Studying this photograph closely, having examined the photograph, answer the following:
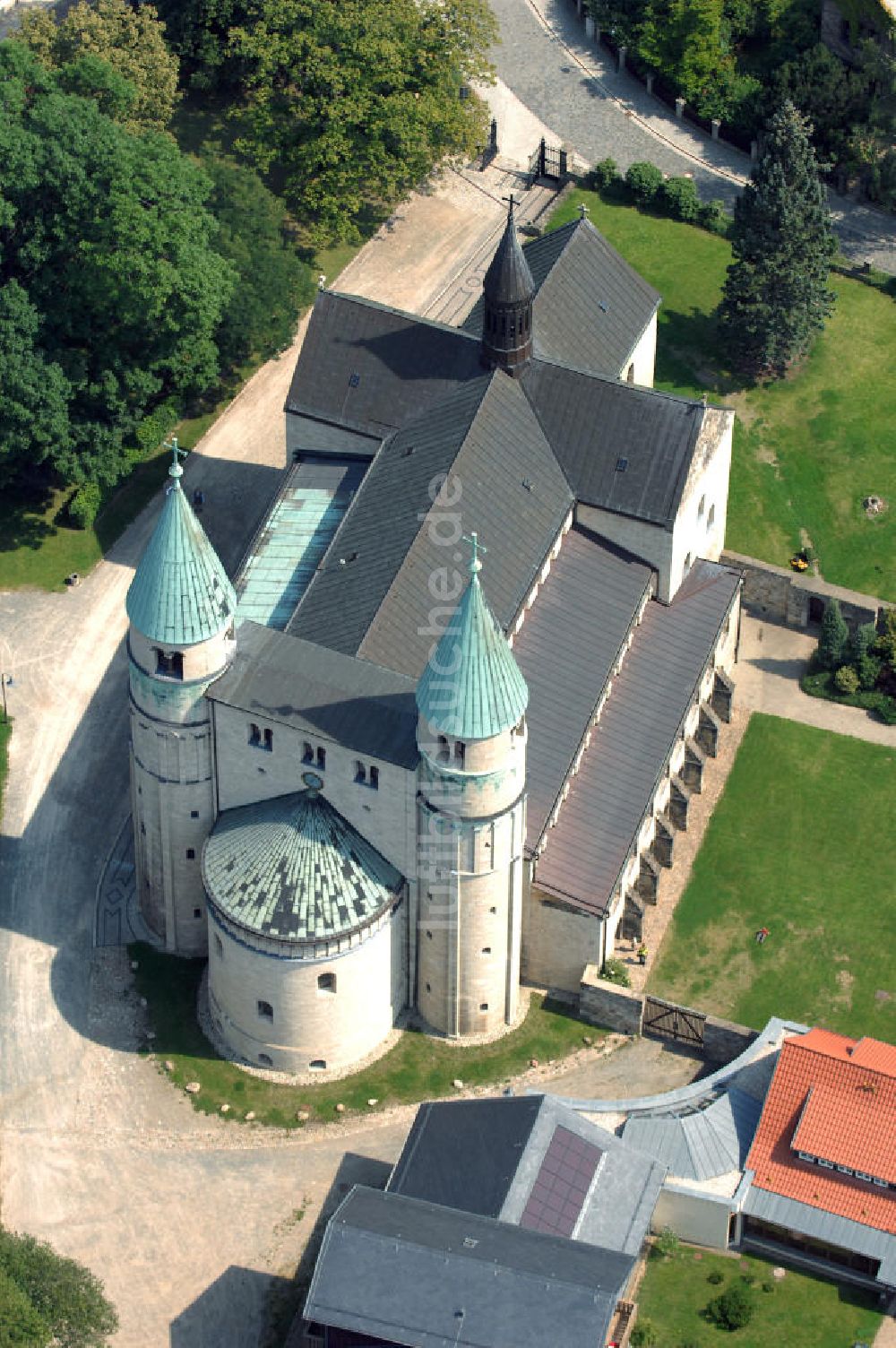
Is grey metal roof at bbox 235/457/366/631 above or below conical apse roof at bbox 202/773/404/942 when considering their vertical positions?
above

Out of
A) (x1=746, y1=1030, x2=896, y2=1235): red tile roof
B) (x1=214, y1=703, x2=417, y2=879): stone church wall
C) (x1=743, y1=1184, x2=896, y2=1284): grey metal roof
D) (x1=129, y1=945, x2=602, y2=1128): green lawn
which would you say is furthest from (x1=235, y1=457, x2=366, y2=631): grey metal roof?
(x1=743, y1=1184, x2=896, y2=1284): grey metal roof

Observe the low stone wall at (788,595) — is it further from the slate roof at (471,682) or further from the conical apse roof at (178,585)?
the conical apse roof at (178,585)

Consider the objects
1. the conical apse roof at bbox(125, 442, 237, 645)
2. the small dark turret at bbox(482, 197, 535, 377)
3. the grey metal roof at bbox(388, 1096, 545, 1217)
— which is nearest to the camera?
the grey metal roof at bbox(388, 1096, 545, 1217)

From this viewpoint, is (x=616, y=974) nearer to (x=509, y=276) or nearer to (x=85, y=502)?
(x=509, y=276)

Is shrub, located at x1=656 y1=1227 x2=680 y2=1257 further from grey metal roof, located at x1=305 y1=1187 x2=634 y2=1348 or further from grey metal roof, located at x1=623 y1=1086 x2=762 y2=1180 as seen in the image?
grey metal roof, located at x1=305 y1=1187 x2=634 y2=1348

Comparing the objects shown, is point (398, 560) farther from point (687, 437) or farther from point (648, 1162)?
point (648, 1162)

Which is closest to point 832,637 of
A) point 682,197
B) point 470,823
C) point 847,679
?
point 847,679

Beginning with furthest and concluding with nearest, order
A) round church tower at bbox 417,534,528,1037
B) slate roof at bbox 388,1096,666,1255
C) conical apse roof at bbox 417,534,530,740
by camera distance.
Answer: slate roof at bbox 388,1096,666,1255
round church tower at bbox 417,534,528,1037
conical apse roof at bbox 417,534,530,740
